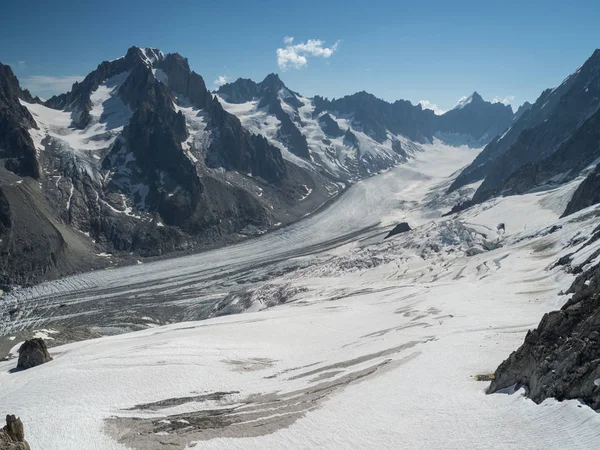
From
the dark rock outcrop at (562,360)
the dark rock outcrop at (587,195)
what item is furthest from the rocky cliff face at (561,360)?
the dark rock outcrop at (587,195)

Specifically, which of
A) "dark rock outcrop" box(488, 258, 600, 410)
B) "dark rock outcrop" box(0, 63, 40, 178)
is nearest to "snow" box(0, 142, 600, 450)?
"dark rock outcrop" box(488, 258, 600, 410)

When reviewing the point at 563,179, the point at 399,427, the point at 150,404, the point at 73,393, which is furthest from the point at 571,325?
the point at 563,179

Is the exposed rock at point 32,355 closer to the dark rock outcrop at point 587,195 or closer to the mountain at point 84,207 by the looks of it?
the mountain at point 84,207

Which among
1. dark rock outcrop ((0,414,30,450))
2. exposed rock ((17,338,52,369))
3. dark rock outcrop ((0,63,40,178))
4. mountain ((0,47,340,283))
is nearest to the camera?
dark rock outcrop ((0,414,30,450))

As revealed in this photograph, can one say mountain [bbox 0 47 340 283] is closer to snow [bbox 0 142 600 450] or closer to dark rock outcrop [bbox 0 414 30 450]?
snow [bbox 0 142 600 450]

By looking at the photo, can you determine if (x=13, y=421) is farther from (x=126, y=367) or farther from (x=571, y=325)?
(x=571, y=325)

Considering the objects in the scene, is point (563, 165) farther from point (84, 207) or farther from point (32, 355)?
point (84, 207)
